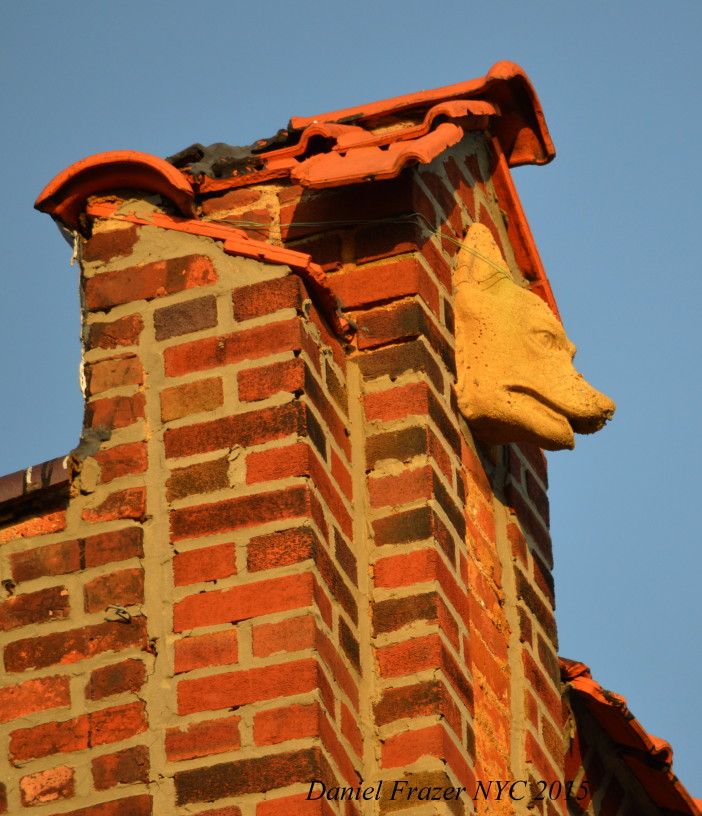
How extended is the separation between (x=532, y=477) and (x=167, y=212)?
150 centimetres

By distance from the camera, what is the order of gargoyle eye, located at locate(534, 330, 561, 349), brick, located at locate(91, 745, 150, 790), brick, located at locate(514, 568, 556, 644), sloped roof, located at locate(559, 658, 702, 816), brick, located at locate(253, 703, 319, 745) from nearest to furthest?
brick, located at locate(253, 703, 319, 745), brick, located at locate(91, 745, 150, 790), gargoyle eye, located at locate(534, 330, 561, 349), brick, located at locate(514, 568, 556, 644), sloped roof, located at locate(559, 658, 702, 816)

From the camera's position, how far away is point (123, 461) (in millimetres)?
5555

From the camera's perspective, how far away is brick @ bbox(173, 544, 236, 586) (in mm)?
5289

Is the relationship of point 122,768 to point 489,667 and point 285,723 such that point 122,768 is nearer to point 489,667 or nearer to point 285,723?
point 285,723

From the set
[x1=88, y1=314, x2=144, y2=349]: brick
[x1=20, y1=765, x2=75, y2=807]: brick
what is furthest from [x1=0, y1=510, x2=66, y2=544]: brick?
[x1=20, y1=765, x2=75, y2=807]: brick

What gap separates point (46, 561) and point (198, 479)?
0.43 meters

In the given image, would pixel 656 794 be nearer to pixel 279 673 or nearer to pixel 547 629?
pixel 547 629

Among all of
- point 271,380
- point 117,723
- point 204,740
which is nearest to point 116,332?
point 271,380

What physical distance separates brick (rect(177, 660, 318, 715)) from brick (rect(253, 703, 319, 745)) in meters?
0.04

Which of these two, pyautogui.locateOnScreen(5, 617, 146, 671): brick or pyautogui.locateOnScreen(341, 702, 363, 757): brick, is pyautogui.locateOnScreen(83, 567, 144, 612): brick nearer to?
pyautogui.locateOnScreen(5, 617, 146, 671): brick

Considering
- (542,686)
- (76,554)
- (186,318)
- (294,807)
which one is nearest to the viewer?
(294,807)

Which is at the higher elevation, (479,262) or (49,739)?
(479,262)

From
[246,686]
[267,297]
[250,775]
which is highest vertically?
[267,297]

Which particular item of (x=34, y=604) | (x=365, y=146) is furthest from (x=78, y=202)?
(x=34, y=604)
